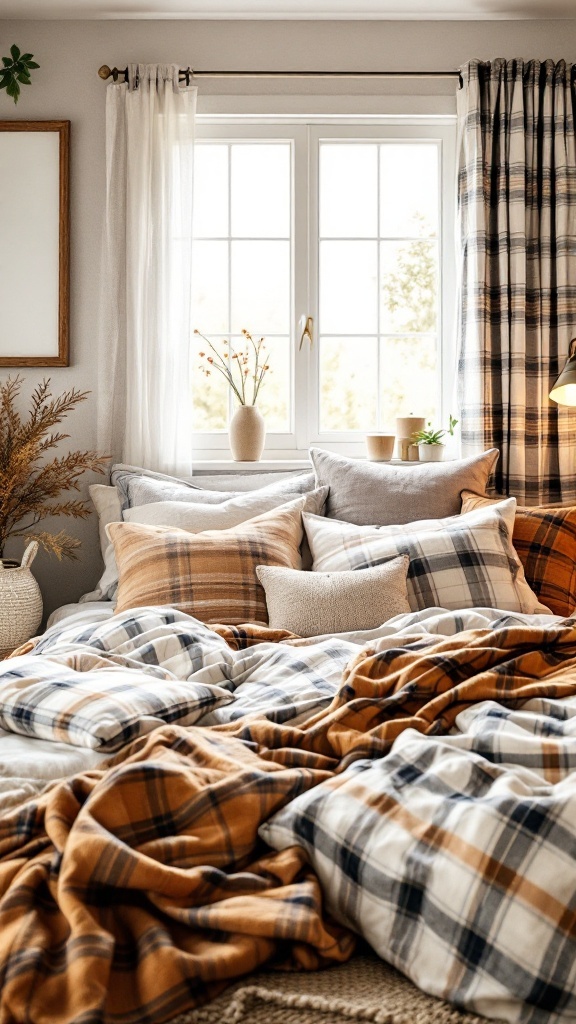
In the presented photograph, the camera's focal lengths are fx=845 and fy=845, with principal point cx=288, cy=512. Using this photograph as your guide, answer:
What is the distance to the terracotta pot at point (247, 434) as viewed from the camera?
10.5 ft

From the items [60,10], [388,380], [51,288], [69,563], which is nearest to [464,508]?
[388,380]

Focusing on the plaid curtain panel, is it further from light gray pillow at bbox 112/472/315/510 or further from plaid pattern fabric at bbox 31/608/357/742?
plaid pattern fabric at bbox 31/608/357/742

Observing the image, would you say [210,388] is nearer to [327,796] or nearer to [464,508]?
[464,508]

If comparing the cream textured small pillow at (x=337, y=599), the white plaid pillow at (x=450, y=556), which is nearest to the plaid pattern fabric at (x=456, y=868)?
the cream textured small pillow at (x=337, y=599)

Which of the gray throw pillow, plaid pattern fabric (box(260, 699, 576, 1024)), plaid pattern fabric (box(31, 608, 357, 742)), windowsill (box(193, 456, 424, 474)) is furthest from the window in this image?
plaid pattern fabric (box(260, 699, 576, 1024))

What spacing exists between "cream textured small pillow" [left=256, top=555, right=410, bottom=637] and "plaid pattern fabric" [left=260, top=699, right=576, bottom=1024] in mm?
1023

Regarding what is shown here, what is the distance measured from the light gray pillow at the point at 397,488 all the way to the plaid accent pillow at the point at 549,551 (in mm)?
90

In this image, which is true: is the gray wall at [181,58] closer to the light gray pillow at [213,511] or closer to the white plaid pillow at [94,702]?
the light gray pillow at [213,511]

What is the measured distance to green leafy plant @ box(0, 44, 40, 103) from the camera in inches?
123

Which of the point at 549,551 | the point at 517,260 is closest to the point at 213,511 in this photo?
the point at 549,551

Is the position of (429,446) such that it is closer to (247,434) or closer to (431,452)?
(431,452)

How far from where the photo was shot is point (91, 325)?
130 inches

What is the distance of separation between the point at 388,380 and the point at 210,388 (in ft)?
2.37

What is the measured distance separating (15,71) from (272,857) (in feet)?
10.2
